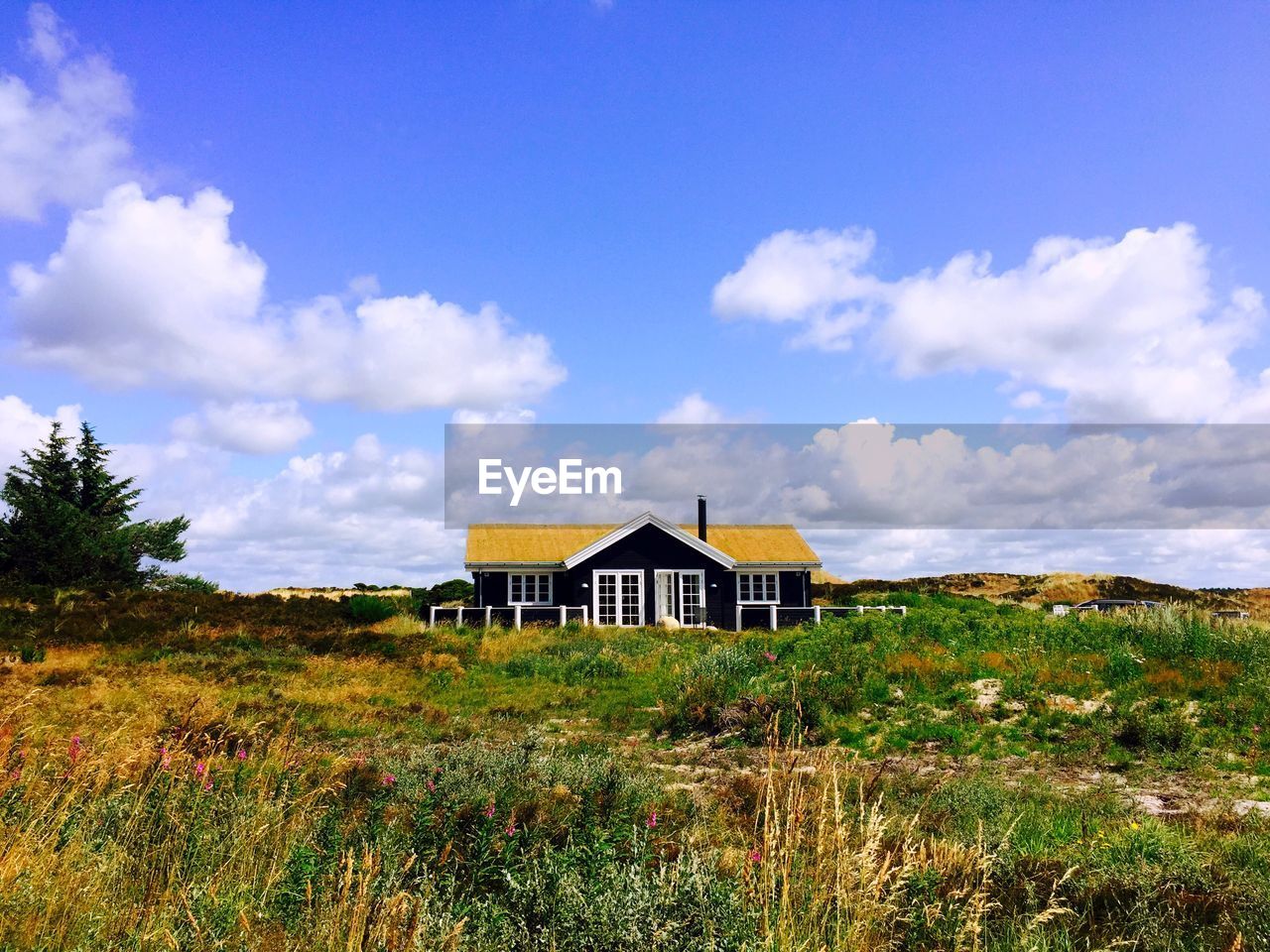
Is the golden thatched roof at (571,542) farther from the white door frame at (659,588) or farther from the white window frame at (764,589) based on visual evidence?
the white door frame at (659,588)

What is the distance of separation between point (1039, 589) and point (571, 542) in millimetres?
32996

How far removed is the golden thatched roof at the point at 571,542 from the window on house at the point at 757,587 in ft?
2.50

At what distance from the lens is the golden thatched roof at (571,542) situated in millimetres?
35344

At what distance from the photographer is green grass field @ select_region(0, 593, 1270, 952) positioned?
4.23 meters

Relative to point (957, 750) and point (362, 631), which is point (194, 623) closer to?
point (362, 631)

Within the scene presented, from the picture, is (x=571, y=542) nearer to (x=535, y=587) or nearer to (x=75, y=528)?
(x=535, y=587)

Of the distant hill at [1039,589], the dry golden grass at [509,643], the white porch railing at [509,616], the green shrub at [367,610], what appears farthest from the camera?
the distant hill at [1039,589]

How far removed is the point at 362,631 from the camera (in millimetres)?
24734

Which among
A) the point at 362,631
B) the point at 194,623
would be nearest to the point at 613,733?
the point at 362,631

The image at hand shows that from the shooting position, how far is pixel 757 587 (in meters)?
36.4

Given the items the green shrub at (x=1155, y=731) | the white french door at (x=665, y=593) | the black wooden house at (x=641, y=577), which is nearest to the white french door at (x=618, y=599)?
the black wooden house at (x=641, y=577)

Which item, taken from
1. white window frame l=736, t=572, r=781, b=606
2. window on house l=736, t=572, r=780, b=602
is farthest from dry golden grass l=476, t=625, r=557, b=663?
window on house l=736, t=572, r=780, b=602

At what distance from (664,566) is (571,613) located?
4.24 m

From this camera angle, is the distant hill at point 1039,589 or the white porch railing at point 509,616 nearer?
the white porch railing at point 509,616
